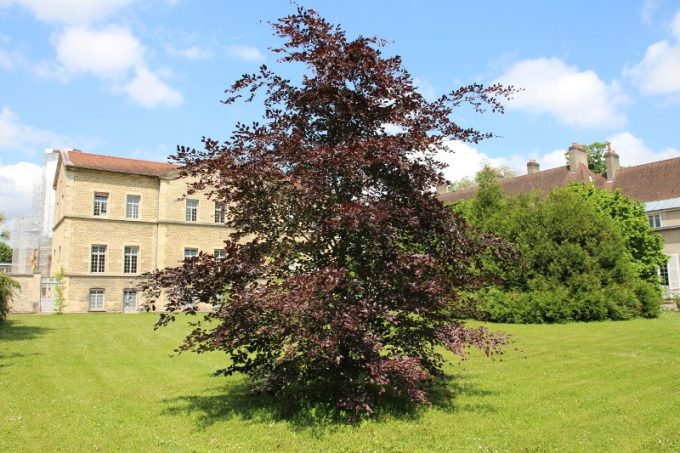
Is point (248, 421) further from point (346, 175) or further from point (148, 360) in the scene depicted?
point (148, 360)

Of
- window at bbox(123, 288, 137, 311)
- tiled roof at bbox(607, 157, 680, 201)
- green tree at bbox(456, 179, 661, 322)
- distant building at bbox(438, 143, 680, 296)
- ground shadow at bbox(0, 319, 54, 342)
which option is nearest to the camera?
ground shadow at bbox(0, 319, 54, 342)

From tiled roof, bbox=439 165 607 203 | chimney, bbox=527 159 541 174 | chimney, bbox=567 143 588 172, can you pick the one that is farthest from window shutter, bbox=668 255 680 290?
chimney, bbox=527 159 541 174

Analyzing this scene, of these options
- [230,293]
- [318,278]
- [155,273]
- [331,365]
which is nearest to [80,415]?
[155,273]

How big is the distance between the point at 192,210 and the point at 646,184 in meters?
32.2

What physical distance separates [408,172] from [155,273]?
11.2 ft

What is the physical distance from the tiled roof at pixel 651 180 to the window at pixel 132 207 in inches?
1268

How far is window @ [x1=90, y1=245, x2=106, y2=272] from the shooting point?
104 feet

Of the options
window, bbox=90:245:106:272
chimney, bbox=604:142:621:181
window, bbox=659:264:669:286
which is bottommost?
window, bbox=659:264:669:286

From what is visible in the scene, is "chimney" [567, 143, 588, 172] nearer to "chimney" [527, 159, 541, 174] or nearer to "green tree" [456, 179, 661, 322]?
"chimney" [527, 159, 541, 174]

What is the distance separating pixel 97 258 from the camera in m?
32.0

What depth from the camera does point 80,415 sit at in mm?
7043

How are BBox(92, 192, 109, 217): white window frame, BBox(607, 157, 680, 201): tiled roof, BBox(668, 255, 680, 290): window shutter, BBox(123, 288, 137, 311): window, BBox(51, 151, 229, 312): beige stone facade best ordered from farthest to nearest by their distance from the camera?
BBox(607, 157, 680, 201): tiled roof, BBox(668, 255, 680, 290): window shutter, BBox(123, 288, 137, 311): window, BBox(92, 192, 109, 217): white window frame, BBox(51, 151, 229, 312): beige stone facade

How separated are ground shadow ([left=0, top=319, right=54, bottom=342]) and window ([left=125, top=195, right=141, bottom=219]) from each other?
37.7ft

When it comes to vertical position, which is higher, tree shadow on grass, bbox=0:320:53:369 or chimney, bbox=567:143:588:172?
chimney, bbox=567:143:588:172
